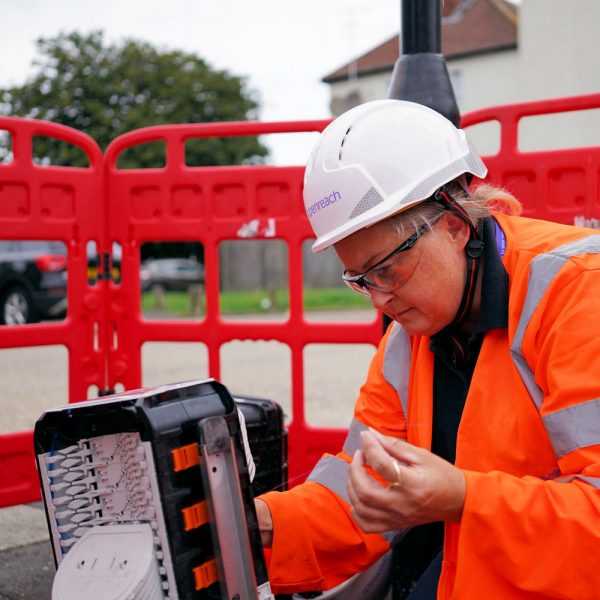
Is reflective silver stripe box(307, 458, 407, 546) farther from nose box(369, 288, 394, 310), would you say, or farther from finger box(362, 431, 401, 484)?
finger box(362, 431, 401, 484)

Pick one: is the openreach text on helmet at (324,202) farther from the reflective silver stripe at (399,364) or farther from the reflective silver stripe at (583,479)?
the reflective silver stripe at (583,479)

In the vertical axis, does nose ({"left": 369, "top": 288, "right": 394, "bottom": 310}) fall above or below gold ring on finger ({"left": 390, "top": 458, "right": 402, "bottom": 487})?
above

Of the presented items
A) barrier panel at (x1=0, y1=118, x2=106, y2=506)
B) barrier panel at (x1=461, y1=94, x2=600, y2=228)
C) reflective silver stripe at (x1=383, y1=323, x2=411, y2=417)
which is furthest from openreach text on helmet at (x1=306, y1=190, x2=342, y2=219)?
barrier panel at (x1=0, y1=118, x2=106, y2=506)

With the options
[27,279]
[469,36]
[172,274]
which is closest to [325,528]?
[27,279]

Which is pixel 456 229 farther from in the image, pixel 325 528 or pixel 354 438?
pixel 325 528

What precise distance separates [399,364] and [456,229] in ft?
1.49

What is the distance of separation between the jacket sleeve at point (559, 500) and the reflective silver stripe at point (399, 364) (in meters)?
0.53

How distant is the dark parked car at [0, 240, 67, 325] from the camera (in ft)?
43.7

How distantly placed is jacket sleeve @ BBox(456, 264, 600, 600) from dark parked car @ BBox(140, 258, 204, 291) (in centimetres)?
2777

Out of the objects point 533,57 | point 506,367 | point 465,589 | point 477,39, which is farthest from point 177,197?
point 477,39

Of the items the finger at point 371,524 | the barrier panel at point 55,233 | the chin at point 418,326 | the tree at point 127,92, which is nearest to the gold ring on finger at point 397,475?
the finger at point 371,524

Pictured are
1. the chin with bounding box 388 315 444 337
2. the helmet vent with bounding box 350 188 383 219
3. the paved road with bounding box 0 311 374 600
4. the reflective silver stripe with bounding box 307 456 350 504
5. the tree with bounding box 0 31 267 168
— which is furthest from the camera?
the tree with bounding box 0 31 267 168

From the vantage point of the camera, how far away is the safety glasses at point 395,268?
187 centimetres

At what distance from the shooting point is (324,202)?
190 centimetres
